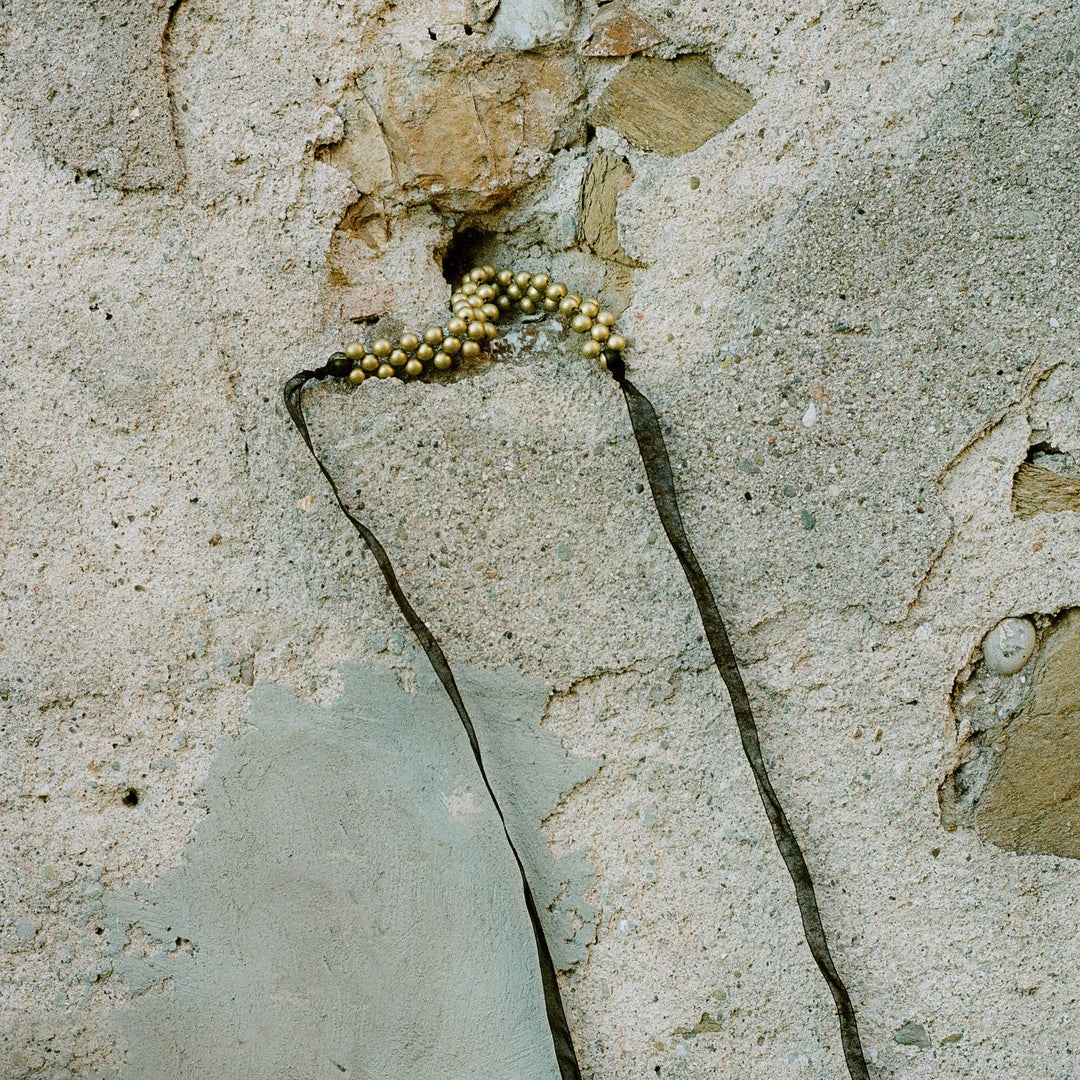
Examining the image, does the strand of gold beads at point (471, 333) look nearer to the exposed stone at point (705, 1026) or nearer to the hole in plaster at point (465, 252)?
the hole in plaster at point (465, 252)

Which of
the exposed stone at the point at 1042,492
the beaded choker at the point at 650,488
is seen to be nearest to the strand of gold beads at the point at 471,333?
the beaded choker at the point at 650,488

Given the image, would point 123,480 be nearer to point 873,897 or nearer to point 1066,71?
point 873,897

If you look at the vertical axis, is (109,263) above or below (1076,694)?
above

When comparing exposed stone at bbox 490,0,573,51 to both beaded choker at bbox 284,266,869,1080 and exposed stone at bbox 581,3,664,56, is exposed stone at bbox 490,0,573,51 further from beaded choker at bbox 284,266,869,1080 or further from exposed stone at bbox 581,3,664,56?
beaded choker at bbox 284,266,869,1080

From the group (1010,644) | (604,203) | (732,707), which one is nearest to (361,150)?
(604,203)

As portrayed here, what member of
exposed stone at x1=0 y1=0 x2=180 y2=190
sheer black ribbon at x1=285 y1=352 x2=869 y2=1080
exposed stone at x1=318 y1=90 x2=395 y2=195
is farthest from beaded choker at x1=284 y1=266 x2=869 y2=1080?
exposed stone at x1=0 y1=0 x2=180 y2=190

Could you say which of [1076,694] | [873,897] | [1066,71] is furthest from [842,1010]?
[1066,71]
